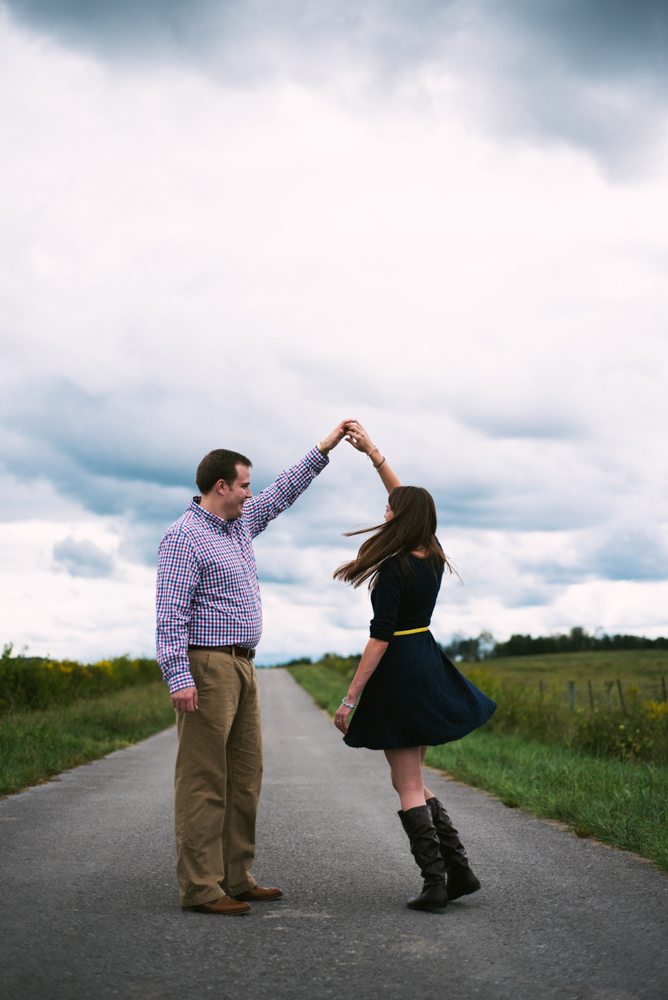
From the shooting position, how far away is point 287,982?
10.2ft

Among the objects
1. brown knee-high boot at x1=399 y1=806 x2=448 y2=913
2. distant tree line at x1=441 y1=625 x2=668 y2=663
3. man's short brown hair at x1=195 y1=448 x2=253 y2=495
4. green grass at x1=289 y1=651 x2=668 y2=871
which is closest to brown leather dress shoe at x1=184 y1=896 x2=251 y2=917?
brown knee-high boot at x1=399 y1=806 x2=448 y2=913

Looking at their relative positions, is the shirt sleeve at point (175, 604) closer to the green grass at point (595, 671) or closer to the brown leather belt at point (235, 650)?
the brown leather belt at point (235, 650)

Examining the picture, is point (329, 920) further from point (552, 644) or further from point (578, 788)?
point (552, 644)

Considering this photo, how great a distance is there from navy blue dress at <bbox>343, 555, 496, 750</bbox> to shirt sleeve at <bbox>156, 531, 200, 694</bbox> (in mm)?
940

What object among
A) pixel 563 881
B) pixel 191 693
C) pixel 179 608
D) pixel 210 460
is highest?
pixel 210 460

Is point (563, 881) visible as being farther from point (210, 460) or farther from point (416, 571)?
point (210, 460)

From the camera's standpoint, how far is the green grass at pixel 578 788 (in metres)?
5.70

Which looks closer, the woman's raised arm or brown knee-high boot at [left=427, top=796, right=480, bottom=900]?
brown knee-high boot at [left=427, top=796, right=480, bottom=900]

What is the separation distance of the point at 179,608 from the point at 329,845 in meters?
2.53

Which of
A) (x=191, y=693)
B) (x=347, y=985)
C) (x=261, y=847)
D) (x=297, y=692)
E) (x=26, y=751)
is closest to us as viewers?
(x=347, y=985)

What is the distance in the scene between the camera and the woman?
13.6 ft

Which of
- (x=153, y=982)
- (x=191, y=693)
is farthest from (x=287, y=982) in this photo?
(x=191, y=693)

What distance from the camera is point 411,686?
427 centimetres

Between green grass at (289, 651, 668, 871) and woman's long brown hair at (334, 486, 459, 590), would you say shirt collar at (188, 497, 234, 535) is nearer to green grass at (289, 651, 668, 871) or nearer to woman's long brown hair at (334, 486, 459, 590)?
woman's long brown hair at (334, 486, 459, 590)
